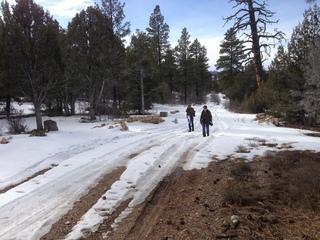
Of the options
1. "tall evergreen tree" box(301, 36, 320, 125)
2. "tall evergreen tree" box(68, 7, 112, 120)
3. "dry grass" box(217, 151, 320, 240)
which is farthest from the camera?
"tall evergreen tree" box(68, 7, 112, 120)

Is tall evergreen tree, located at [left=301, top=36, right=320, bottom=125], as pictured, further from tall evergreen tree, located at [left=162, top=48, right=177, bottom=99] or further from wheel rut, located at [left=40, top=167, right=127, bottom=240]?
tall evergreen tree, located at [left=162, top=48, right=177, bottom=99]

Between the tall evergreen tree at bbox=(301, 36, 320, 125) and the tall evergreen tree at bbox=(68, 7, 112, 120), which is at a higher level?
the tall evergreen tree at bbox=(68, 7, 112, 120)

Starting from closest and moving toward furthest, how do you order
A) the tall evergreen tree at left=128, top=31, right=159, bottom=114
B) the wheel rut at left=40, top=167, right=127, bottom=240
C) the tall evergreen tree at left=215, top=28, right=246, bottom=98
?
the wheel rut at left=40, top=167, right=127, bottom=240
the tall evergreen tree at left=128, top=31, right=159, bottom=114
the tall evergreen tree at left=215, top=28, right=246, bottom=98

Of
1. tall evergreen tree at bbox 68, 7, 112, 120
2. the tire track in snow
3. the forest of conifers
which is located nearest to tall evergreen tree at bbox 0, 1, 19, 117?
the forest of conifers

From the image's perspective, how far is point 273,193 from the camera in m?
4.82

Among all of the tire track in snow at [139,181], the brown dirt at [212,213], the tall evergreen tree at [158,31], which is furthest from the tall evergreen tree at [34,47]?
the tall evergreen tree at [158,31]

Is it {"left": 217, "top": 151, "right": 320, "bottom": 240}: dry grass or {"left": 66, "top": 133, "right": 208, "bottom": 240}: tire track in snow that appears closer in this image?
{"left": 217, "top": 151, "right": 320, "bottom": 240}: dry grass

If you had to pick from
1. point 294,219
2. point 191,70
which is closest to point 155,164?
point 294,219

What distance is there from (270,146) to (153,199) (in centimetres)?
625

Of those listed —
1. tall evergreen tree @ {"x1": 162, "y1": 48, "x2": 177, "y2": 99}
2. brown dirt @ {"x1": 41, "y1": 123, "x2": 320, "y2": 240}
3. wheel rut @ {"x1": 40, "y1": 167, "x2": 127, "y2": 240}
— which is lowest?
brown dirt @ {"x1": 41, "y1": 123, "x2": 320, "y2": 240}

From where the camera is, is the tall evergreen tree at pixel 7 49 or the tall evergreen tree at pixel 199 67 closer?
the tall evergreen tree at pixel 7 49

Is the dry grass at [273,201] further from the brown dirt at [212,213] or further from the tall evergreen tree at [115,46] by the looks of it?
the tall evergreen tree at [115,46]

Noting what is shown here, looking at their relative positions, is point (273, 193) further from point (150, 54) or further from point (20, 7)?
point (150, 54)

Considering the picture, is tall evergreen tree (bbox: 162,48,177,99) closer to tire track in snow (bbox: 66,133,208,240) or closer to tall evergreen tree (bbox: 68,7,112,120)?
tall evergreen tree (bbox: 68,7,112,120)
